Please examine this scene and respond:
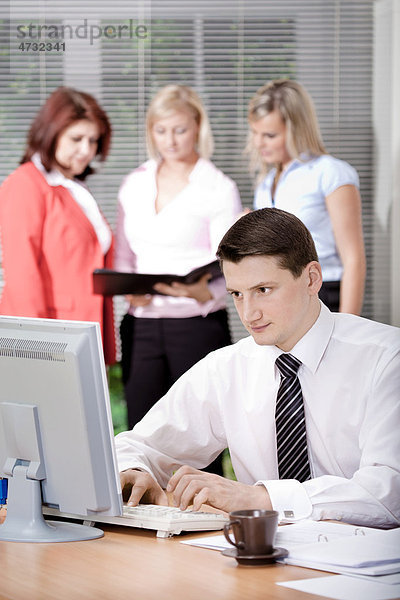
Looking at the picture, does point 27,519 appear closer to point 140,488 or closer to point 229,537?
point 140,488

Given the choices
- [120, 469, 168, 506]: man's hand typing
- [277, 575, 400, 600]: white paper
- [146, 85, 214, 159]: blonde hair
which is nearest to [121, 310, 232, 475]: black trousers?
[146, 85, 214, 159]: blonde hair

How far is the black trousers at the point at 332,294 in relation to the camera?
3.62 metres

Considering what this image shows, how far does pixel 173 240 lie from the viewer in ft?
12.2

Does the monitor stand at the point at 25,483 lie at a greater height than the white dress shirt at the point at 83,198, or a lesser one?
lesser

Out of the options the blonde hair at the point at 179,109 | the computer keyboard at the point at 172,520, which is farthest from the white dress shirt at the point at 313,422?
the blonde hair at the point at 179,109

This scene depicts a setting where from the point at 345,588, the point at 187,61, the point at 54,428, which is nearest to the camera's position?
the point at 345,588

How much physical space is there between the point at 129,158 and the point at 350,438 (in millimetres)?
2754

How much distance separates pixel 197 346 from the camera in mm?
3678

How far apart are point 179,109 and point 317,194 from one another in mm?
660

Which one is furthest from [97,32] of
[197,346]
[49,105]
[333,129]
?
[197,346]

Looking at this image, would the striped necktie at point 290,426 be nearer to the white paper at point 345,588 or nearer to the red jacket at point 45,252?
the white paper at point 345,588

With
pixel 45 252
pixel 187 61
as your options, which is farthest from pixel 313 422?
pixel 187 61

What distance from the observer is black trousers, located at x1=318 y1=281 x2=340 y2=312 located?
11.9 ft

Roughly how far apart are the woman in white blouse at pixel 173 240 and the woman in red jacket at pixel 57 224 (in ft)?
0.51
